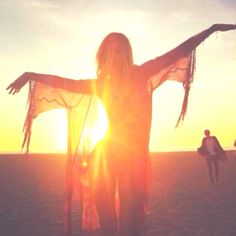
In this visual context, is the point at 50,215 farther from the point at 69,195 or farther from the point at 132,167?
the point at 132,167

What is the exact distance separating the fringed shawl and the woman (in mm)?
541

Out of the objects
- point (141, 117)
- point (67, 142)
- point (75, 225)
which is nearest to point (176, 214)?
point (75, 225)

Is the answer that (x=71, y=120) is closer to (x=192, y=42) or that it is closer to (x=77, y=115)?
(x=77, y=115)

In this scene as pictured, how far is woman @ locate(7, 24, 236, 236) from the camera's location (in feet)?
13.4

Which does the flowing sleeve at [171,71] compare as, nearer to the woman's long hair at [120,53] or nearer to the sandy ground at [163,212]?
the woman's long hair at [120,53]

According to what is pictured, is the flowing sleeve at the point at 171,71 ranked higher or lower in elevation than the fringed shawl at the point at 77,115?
higher

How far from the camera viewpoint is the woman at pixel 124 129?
13.4ft

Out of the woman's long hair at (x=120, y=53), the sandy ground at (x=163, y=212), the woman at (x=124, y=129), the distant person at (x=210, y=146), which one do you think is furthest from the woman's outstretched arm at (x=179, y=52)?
the distant person at (x=210, y=146)

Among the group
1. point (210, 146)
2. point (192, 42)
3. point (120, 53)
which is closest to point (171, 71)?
point (192, 42)

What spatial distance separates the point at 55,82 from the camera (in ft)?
16.0

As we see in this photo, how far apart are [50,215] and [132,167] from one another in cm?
797

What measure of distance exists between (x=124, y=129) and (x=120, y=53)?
0.65 meters

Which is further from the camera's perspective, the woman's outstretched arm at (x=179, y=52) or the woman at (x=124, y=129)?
the woman's outstretched arm at (x=179, y=52)

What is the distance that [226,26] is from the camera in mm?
4504
